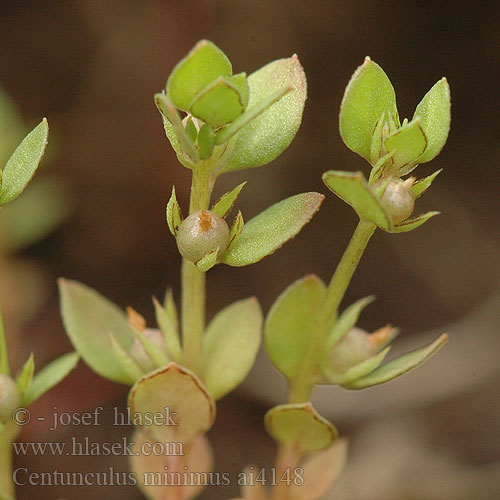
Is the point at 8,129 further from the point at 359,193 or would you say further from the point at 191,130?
the point at 359,193

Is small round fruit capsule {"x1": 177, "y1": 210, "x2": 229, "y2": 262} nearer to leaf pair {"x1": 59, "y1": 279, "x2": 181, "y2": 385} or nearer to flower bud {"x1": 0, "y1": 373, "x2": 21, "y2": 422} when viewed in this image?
leaf pair {"x1": 59, "y1": 279, "x2": 181, "y2": 385}

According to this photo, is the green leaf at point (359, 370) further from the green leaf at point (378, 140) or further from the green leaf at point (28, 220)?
the green leaf at point (28, 220)

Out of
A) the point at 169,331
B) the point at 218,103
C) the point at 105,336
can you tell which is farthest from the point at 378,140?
the point at 105,336

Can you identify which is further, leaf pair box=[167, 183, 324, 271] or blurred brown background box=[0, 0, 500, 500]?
blurred brown background box=[0, 0, 500, 500]

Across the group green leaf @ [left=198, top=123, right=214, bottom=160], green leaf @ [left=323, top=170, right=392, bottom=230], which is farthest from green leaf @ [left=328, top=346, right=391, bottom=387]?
green leaf @ [left=198, top=123, right=214, bottom=160]

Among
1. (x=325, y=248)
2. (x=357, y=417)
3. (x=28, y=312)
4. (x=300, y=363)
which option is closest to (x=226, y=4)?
(x=325, y=248)

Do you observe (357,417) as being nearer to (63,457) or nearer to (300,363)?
(63,457)
